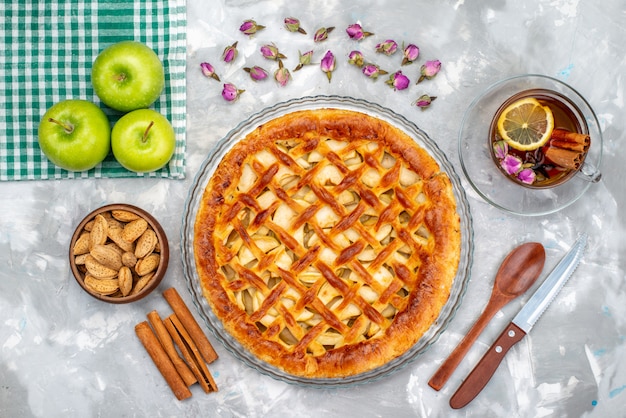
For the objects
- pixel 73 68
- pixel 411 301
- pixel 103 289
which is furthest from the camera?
pixel 73 68

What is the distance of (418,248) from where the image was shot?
1361 millimetres

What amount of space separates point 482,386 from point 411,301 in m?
0.39

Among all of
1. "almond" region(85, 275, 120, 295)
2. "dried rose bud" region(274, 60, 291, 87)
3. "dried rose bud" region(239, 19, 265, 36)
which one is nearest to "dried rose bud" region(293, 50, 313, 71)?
"dried rose bud" region(274, 60, 291, 87)

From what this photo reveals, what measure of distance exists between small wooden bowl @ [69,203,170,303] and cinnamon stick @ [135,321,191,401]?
0.12 m

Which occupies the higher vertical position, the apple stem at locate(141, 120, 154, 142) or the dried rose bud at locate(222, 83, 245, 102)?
the dried rose bud at locate(222, 83, 245, 102)

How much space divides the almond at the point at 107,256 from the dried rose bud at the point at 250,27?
0.69 meters

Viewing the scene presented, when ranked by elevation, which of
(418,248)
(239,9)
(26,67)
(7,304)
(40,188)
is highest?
(239,9)

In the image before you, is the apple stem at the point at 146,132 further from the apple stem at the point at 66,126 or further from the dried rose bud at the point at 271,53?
the dried rose bud at the point at 271,53

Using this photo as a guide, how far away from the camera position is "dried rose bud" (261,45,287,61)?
158 centimetres

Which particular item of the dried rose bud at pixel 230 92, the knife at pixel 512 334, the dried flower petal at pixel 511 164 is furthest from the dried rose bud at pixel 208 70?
the knife at pixel 512 334

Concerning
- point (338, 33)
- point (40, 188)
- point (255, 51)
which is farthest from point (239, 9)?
point (40, 188)

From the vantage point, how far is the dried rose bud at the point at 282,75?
1.58 meters

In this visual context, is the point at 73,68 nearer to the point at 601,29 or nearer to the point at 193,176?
the point at 193,176

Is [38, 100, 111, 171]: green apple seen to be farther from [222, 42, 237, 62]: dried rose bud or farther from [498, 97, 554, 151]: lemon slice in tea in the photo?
[498, 97, 554, 151]: lemon slice in tea
